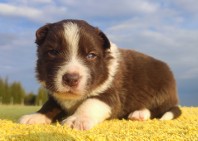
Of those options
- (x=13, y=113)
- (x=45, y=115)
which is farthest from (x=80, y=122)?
(x=13, y=113)

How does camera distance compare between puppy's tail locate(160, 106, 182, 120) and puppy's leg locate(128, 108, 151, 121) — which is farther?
puppy's tail locate(160, 106, 182, 120)

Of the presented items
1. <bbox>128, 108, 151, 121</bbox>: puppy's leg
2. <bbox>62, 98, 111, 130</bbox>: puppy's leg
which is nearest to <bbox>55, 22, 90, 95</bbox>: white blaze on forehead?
<bbox>62, 98, 111, 130</bbox>: puppy's leg

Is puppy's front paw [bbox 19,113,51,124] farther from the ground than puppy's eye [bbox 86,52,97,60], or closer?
closer

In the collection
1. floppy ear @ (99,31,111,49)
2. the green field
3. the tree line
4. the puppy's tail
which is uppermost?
floppy ear @ (99,31,111,49)

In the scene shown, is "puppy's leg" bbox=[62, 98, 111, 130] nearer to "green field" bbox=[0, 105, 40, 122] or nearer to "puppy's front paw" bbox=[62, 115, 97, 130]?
"puppy's front paw" bbox=[62, 115, 97, 130]

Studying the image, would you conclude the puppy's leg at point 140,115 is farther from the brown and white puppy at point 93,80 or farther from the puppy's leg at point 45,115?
the puppy's leg at point 45,115

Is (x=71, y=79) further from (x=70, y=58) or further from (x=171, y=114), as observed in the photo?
(x=171, y=114)

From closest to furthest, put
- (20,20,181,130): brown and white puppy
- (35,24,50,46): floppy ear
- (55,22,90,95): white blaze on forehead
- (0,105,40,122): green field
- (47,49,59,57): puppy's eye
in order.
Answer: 1. (55,22,90,95): white blaze on forehead
2. (20,20,181,130): brown and white puppy
3. (47,49,59,57): puppy's eye
4. (35,24,50,46): floppy ear
5. (0,105,40,122): green field

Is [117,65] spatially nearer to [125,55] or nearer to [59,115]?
[125,55]
